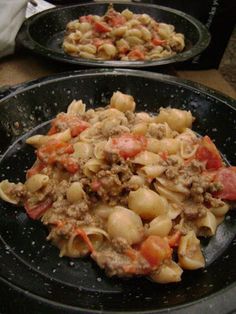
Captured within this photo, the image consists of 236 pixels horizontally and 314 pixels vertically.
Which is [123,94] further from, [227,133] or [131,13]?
[131,13]

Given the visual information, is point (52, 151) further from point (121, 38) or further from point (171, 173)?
point (121, 38)

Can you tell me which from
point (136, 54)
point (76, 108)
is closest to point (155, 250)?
point (76, 108)

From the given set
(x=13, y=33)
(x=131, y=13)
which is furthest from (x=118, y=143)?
(x=131, y=13)

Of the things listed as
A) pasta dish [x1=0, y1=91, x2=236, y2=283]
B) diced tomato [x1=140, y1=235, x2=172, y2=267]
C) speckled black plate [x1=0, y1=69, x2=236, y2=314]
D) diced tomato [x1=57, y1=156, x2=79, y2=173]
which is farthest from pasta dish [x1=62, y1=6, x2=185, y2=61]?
diced tomato [x1=140, y1=235, x2=172, y2=267]

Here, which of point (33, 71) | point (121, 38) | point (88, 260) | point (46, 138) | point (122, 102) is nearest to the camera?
point (88, 260)

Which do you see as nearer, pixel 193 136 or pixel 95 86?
pixel 193 136

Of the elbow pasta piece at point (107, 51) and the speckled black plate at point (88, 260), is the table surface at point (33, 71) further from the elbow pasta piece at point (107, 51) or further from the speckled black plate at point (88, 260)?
the speckled black plate at point (88, 260)
